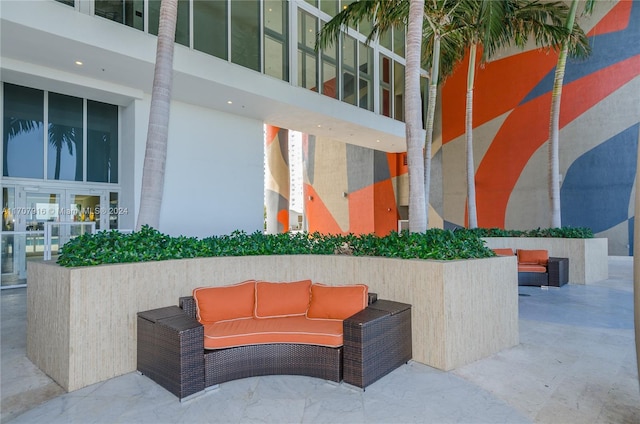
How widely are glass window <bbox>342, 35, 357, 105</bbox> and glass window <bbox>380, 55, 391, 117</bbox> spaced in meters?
1.48

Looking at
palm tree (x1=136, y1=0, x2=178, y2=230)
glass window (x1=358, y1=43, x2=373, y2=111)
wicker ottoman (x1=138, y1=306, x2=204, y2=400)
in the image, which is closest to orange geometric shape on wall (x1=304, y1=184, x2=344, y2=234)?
glass window (x1=358, y1=43, x2=373, y2=111)

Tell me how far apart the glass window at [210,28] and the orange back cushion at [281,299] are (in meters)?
7.09

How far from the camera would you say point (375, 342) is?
3.28 meters

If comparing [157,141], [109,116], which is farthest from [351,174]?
[157,141]

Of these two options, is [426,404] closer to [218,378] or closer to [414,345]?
[414,345]

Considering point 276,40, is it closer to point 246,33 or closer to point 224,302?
point 246,33

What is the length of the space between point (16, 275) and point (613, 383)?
36.4 feet

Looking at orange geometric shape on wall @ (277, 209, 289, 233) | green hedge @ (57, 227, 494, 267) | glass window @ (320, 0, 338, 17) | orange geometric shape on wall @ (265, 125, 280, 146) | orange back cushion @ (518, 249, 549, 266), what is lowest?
orange back cushion @ (518, 249, 549, 266)

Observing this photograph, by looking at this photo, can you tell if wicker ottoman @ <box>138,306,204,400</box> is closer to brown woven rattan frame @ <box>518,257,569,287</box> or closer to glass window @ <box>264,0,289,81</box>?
brown woven rattan frame @ <box>518,257,569,287</box>

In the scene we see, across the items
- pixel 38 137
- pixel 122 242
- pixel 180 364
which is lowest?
pixel 180 364

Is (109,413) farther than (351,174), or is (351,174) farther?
(351,174)

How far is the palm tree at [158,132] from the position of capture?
15.8ft

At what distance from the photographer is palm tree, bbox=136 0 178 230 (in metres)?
4.82

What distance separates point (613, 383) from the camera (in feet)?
10.7
